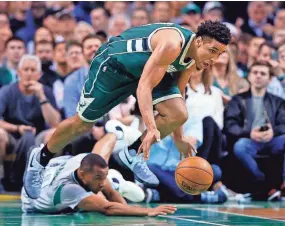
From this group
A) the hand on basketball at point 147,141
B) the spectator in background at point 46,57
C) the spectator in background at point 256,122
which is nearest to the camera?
the hand on basketball at point 147,141

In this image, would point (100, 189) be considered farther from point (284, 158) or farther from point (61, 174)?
point (284, 158)

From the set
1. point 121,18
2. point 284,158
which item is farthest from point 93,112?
point 121,18

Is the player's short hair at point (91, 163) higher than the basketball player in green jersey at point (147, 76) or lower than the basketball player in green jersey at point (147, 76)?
lower

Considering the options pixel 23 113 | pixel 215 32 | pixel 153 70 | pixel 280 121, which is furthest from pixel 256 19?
pixel 153 70

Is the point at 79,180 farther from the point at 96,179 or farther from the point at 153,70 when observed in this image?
the point at 153,70

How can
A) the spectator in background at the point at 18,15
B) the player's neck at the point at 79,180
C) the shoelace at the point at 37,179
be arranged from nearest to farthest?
1. the player's neck at the point at 79,180
2. the shoelace at the point at 37,179
3. the spectator in background at the point at 18,15

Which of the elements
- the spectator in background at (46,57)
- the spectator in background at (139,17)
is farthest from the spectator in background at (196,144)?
the spectator in background at (139,17)

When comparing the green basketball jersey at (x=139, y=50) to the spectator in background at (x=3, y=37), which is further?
the spectator in background at (x=3, y=37)

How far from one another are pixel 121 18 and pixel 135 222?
19.4ft

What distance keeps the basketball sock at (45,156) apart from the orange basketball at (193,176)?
59.6 inches

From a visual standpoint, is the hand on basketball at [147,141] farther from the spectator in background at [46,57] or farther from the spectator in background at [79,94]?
the spectator in background at [46,57]

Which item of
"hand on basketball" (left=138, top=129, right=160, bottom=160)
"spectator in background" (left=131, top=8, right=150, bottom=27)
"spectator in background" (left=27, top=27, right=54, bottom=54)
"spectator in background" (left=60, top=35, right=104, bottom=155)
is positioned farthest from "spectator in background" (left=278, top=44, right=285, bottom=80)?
"hand on basketball" (left=138, top=129, right=160, bottom=160)

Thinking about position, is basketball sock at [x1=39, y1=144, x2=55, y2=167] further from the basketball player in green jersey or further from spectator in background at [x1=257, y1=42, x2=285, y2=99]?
spectator in background at [x1=257, y1=42, x2=285, y2=99]

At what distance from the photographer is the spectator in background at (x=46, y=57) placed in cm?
1076
